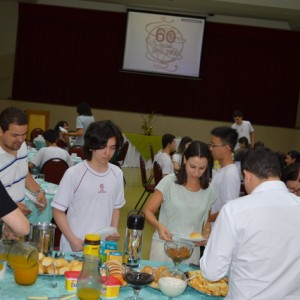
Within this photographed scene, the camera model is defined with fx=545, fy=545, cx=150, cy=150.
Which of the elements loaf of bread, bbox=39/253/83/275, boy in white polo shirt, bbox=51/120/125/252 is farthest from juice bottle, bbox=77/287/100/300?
boy in white polo shirt, bbox=51/120/125/252

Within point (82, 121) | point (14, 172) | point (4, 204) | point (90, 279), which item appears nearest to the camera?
point (4, 204)

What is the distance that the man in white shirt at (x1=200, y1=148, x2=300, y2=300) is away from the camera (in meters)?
2.12

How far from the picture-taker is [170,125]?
553 inches

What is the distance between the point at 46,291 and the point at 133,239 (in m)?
0.57

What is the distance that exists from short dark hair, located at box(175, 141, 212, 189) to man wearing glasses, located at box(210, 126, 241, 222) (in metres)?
0.46

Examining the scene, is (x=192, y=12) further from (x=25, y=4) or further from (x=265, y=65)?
(x=25, y=4)

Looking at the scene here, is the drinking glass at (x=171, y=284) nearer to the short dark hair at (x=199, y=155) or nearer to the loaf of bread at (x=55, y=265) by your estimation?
the loaf of bread at (x=55, y=265)

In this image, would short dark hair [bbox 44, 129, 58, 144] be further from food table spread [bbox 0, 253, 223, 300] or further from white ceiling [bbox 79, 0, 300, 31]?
white ceiling [bbox 79, 0, 300, 31]

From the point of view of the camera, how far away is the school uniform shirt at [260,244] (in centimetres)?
212

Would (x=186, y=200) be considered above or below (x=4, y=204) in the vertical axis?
below

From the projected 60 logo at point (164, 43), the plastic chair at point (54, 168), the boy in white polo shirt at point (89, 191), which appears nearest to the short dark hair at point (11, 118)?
the boy in white polo shirt at point (89, 191)

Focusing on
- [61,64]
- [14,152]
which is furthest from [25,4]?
[14,152]

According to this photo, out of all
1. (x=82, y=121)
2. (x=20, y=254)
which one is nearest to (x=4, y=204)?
(x=20, y=254)

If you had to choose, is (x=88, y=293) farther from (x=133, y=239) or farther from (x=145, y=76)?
(x=145, y=76)
